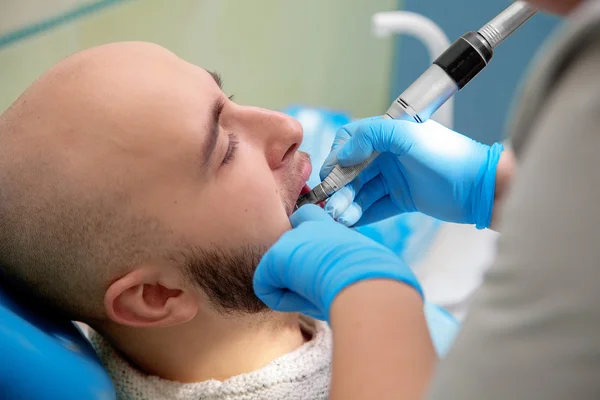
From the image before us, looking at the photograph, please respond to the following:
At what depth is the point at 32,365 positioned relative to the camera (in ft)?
2.89

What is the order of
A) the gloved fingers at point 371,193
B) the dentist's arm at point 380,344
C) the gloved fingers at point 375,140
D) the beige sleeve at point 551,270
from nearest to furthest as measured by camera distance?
the beige sleeve at point 551,270, the dentist's arm at point 380,344, the gloved fingers at point 375,140, the gloved fingers at point 371,193

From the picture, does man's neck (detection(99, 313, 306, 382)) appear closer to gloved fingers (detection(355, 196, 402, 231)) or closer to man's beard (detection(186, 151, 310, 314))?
man's beard (detection(186, 151, 310, 314))

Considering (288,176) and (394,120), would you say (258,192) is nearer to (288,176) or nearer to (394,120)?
(288,176)

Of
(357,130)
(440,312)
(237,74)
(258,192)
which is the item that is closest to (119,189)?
(258,192)

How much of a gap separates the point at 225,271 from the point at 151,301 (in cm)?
13

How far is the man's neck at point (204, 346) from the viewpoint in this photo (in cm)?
110

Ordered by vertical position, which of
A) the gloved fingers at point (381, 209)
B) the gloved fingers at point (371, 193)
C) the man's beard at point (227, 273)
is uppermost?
the gloved fingers at point (371, 193)

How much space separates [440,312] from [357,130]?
531 millimetres

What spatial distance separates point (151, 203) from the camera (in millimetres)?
954

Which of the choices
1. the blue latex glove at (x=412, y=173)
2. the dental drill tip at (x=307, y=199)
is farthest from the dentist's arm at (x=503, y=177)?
the dental drill tip at (x=307, y=199)

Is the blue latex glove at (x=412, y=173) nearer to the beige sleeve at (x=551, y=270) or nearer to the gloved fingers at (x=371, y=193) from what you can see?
the gloved fingers at (x=371, y=193)

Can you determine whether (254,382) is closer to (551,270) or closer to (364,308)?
(364,308)

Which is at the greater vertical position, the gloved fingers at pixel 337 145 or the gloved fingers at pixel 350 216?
the gloved fingers at pixel 337 145

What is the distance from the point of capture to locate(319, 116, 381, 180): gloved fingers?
1139 millimetres
